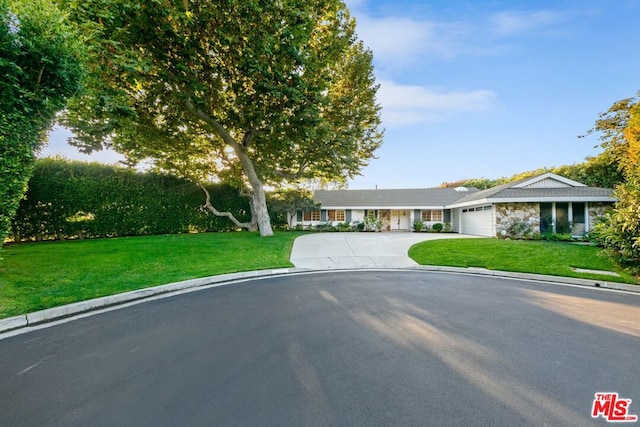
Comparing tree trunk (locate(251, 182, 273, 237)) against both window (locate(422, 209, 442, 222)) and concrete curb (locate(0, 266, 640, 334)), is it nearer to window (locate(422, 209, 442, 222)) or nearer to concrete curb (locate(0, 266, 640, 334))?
concrete curb (locate(0, 266, 640, 334))

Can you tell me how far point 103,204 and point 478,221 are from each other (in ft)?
74.7

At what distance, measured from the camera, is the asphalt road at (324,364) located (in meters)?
2.06

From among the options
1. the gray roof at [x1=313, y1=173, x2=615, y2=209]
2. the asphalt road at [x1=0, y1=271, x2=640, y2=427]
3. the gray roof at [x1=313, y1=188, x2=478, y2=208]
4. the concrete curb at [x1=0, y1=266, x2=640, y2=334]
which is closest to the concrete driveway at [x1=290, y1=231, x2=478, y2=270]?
the concrete curb at [x1=0, y1=266, x2=640, y2=334]

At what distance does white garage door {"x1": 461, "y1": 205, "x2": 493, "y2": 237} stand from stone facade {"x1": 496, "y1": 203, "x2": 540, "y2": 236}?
0.66 meters

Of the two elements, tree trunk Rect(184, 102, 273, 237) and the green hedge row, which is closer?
the green hedge row

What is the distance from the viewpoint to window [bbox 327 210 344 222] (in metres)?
25.1

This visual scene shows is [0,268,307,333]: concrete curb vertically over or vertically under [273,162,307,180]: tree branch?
under

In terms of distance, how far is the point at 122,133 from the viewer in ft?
40.1

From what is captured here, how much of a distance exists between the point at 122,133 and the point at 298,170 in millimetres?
9195

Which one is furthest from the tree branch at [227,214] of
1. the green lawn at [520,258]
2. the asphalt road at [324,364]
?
the asphalt road at [324,364]

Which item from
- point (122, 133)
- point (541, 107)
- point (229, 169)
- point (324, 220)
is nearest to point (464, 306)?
point (541, 107)

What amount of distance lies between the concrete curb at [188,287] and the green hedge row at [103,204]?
9637mm

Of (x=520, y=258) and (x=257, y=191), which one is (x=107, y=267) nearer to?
(x=257, y=191)

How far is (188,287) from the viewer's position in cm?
618
